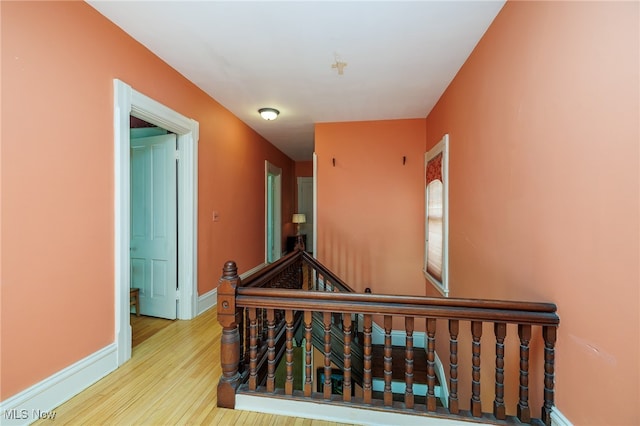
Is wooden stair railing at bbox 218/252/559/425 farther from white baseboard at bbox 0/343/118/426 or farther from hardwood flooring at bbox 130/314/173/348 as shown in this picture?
hardwood flooring at bbox 130/314/173/348

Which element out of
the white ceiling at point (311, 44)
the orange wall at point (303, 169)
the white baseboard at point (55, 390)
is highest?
the white ceiling at point (311, 44)

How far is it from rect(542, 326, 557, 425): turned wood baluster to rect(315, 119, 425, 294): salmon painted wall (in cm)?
244

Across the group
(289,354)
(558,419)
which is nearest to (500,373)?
(558,419)

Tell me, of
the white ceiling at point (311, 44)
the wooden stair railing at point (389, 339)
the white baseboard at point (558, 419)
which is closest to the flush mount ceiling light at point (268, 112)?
the white ceiling at point (311, 44)

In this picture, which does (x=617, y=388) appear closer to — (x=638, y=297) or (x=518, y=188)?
(x=638, y=297)

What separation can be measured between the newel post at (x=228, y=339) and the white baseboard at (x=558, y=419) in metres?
1.56

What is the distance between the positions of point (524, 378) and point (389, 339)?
63 centimetres

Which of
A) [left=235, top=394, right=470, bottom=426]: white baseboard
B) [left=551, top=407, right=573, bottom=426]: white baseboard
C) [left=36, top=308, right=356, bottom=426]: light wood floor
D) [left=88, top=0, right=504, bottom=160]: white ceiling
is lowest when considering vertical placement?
[left=36, top=308, right=356, bottom=426]: light wood floor

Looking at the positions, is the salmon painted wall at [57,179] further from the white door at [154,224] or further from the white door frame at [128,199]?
the white door at [154,224]

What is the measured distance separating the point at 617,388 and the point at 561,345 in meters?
0.27

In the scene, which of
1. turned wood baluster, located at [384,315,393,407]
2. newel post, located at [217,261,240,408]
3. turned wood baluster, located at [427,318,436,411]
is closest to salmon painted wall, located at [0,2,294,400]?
newel post, located at [217,261,240,408]

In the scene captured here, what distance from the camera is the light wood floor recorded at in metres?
1.39

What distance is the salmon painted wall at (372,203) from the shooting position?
3668mm

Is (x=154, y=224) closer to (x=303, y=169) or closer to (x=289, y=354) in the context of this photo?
(x=289, y=354)
